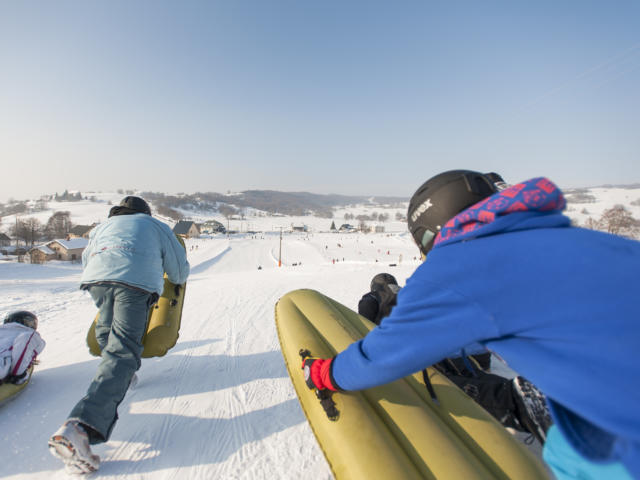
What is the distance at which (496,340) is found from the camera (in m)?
1.08

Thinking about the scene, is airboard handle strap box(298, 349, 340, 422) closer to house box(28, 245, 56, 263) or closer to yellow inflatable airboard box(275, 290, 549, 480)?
yellow inflatable airboard box(275, 290, 549, 480)

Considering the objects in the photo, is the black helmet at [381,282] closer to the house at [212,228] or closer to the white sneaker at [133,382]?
the white sneaker at [133,382]

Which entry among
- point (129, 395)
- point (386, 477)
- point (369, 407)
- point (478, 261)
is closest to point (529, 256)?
point (478, 261)

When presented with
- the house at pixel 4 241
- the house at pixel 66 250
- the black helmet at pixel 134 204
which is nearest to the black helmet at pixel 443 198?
the black helmet at pixel 134 204

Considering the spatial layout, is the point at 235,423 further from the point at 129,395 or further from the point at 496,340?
the point at 496,340

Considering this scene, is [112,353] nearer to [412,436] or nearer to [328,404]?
[328,404]

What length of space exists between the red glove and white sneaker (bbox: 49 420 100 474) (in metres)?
1.58

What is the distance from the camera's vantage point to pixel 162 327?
3.13 metres

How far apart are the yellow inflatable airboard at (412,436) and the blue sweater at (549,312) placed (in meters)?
0.82

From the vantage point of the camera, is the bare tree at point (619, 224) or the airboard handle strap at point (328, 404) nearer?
the airboard handle strap at point (328, 404)

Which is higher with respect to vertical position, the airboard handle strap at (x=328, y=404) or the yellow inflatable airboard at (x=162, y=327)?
the airboard handle strap at (x=328, y=404)

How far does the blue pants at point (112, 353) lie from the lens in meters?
2.05

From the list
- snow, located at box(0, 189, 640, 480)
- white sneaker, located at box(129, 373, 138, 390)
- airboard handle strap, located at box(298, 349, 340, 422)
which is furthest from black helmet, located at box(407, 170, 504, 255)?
white sneaker, located at box(129, 373, 138, 390)

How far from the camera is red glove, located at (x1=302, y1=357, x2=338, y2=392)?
5.94ft
